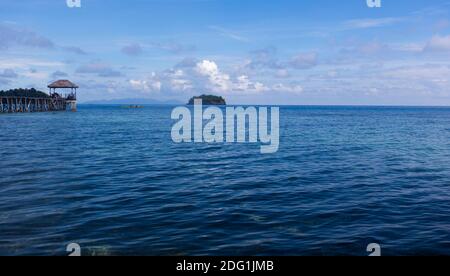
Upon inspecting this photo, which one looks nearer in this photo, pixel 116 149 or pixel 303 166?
pixel 303 166

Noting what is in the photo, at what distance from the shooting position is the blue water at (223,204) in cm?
1343

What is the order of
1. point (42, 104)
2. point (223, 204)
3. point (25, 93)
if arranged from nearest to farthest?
1. point (223, 204)
2. point (25, 93)
3. point (42, 104)

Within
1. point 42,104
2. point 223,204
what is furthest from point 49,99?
point 223,204

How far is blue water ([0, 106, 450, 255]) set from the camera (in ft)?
44.1

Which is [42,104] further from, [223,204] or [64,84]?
[223,204]

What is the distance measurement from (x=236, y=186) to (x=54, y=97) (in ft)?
456

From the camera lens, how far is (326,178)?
2491 cm

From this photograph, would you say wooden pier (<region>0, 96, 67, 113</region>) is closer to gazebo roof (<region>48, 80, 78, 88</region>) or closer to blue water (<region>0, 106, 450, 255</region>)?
gazebo roof (<region>48, 80, 78, 88</region>)

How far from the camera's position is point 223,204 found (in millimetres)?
18734

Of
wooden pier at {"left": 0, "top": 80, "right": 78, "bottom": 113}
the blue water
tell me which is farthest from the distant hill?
the blue water

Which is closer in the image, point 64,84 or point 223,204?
point 223,204

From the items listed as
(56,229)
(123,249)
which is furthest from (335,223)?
(56,229)

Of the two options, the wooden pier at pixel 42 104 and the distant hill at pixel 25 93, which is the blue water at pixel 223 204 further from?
the wooden pier at pixel 42 104
